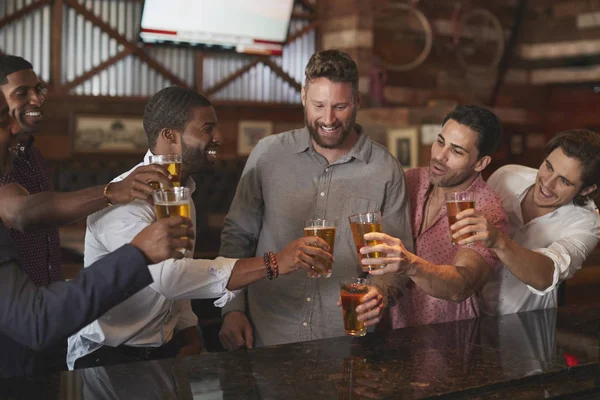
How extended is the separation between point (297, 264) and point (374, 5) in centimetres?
573

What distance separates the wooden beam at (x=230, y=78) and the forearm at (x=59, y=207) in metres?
5.51

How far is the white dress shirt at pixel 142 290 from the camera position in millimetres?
2328

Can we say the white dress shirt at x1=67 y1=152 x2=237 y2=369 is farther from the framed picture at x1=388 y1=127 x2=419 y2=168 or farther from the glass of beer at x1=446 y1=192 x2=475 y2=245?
the framed picture at x1=388 y1=127 x2=419 y2=168

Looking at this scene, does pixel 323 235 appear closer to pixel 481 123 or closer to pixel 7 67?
pixel 481 123

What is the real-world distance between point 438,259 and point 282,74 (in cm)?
542

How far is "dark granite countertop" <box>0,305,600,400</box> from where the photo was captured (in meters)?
1.88

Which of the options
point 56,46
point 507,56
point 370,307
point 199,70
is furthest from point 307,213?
point 507,56

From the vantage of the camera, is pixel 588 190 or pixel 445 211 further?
pixel 588 190

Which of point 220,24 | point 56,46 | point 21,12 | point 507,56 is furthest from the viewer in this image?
point 507,56

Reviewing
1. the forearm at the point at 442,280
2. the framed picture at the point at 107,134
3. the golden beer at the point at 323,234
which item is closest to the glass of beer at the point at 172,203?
the golden beer at the point at 323,234

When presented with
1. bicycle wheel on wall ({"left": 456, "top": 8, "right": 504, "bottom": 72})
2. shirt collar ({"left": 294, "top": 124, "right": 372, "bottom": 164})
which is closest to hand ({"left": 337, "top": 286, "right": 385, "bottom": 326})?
shirt collar ({"left": 294, "top": 124, "right": 372, "bottom": 164})

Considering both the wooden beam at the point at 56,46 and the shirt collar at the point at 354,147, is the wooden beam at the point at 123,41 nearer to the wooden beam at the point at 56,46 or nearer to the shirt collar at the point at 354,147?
the wooden beam at the point at 56,46

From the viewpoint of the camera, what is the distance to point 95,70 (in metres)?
7.24

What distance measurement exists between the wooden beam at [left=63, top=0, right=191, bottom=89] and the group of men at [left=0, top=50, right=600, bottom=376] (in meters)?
4.32
